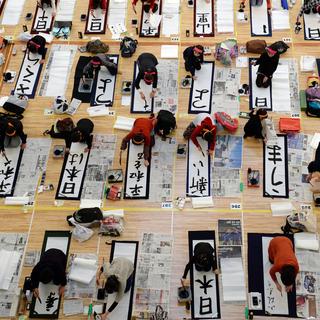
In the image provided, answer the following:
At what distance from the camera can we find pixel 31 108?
1150cm

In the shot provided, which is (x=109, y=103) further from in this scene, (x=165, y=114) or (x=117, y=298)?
(x=117, y=298)

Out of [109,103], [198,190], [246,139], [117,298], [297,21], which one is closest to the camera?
[117,298]

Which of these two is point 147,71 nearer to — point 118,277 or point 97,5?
point 97,5

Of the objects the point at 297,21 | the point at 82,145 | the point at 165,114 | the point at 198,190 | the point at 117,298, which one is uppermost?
the point at 297,21

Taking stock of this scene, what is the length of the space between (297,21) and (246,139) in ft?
13.6

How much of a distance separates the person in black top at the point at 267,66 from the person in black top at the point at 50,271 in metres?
6.16

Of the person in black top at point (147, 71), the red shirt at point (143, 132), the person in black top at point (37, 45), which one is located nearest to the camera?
the red shirt at point (143, 132)

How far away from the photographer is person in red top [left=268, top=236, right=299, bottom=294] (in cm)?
811

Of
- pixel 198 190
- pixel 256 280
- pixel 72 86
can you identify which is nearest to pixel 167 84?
pixel 72 86

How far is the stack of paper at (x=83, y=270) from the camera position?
897cm

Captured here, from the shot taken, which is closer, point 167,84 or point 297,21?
point 167,84

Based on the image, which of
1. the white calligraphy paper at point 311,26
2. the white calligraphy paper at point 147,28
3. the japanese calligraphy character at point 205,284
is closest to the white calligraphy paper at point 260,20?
the white calligraphy paper at point 311,26

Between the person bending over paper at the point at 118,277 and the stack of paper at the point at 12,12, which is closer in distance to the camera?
the person bending over paper at the point at 118,277

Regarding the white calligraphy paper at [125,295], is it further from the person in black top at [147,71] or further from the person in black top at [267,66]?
the person in black top at [267,66]
